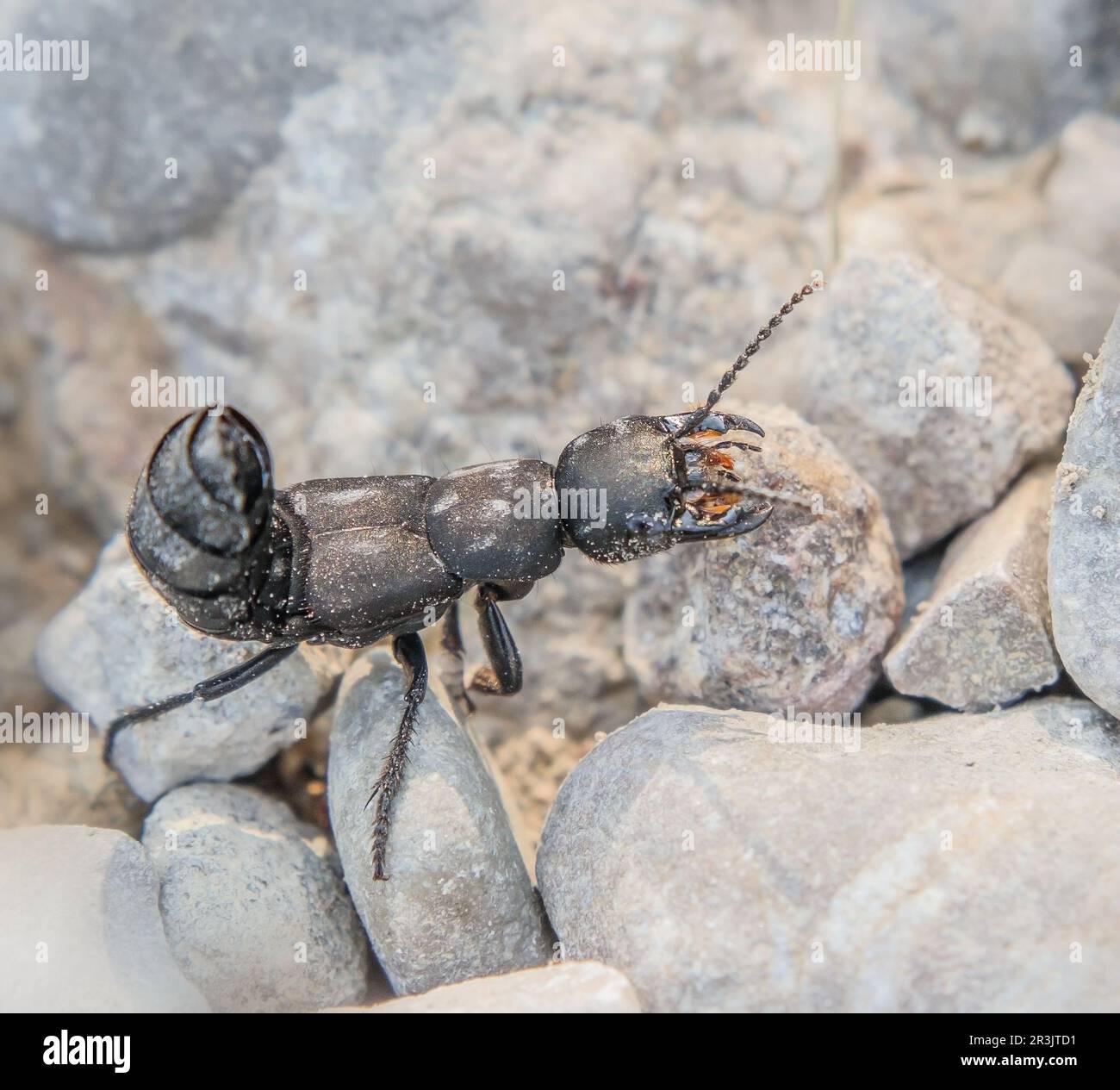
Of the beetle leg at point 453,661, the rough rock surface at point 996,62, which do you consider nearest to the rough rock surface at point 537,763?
the beetle leg at point 453,661

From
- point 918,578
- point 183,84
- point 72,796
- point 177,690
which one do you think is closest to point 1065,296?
point 918,578

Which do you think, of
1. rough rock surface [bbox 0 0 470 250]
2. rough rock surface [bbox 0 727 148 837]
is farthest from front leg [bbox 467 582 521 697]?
rough rock surface [bbox 0 0 470 250]

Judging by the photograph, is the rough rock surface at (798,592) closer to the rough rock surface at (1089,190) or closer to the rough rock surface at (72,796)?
the rough rock surface at (1089,190)

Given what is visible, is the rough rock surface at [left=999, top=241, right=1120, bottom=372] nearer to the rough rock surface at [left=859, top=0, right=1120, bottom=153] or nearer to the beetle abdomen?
the rough rock surface at [left=859, top=0, right=1120, bottom=153]

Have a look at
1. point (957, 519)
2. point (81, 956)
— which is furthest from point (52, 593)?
point (957, 519)

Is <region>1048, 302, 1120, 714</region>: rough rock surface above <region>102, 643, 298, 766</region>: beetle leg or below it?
above

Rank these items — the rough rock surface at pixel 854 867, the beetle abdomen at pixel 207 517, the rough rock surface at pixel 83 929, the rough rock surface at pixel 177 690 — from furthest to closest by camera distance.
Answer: the rough rock surface at pixel 177 690 < the beetle abdomen at pixel 207 517 < the rough rock surface at pixel 83 929 < the rough rock surface at pixel 854 867

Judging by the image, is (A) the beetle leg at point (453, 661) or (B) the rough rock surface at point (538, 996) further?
(A) the beetle leg at point (453, 661)
